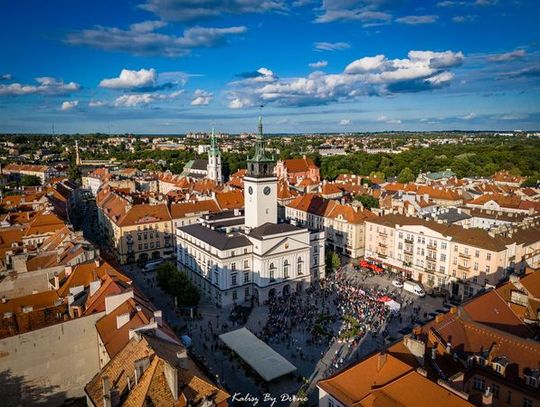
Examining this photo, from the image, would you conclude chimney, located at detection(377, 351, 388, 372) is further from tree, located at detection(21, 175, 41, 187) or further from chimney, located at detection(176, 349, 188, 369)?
tree, located at detection(21, 175, 41, 187)

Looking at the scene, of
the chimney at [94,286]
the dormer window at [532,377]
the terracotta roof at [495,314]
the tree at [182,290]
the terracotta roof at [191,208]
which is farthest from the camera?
the terracotta roof at [191,208]

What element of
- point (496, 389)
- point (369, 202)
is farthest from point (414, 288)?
point (369, 202)

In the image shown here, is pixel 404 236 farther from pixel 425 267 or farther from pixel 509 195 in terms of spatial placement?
pixel 509 195

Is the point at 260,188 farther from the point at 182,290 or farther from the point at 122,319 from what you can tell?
the point at 122,319

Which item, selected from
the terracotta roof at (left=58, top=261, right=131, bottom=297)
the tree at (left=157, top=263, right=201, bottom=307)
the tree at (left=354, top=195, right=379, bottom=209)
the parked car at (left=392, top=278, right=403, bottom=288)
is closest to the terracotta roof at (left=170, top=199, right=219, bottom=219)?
the tree at (left=157, top=263, right=201, bottom=307)

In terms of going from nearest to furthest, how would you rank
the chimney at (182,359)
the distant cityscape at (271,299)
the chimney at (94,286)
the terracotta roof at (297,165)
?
the chimney at (182,359) → the distant cityscape at (271,299) → the chimney at (94,286) → the terracotta roof at (297,165)

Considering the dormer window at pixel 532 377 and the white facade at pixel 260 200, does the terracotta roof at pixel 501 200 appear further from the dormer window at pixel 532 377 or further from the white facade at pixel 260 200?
the dormer window at pixel 532 377

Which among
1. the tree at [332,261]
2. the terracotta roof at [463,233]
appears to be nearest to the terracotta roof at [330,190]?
the terracotta roof at [463,233]

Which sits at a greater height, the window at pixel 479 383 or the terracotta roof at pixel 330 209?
the terracotta roof at pixel 330 209
